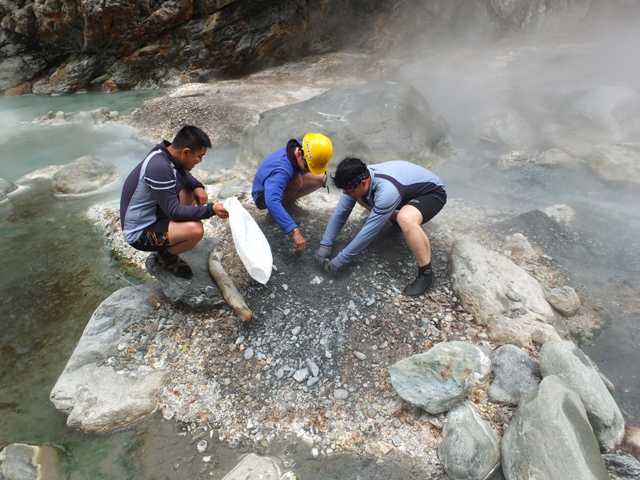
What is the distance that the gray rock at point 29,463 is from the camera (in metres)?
2.40

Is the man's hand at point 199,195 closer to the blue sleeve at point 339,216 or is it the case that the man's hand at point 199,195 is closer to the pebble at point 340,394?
the blue sleeve at point 339,216

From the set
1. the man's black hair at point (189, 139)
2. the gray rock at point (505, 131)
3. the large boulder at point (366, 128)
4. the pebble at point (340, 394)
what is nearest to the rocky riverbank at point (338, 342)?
the pebble at point (340, 394)

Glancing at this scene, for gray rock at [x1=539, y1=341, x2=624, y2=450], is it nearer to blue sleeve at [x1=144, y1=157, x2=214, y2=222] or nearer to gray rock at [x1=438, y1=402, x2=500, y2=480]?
gray rock at [x1=438, y1=402, x2=500, y2=480]

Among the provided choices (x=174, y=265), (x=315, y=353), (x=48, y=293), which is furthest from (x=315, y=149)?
(x=48, y=293)

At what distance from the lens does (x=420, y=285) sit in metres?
3.32

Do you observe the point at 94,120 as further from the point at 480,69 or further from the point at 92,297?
the point at 480,69

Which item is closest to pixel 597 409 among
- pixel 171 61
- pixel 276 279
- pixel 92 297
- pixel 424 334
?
pixel 424 334

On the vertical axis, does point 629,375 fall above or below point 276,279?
below

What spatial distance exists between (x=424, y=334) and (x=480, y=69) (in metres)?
10.1

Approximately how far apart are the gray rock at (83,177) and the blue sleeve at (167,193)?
3.70 meters

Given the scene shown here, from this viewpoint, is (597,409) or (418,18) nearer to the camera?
(597,409)

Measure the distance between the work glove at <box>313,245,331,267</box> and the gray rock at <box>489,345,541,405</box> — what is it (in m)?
1.57

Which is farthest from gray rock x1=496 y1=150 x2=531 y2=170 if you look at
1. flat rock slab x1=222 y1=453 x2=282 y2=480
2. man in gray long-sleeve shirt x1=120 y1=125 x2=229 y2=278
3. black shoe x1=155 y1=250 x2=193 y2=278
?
flat rock slab x1=222 y1=453 x2=282 y2=480

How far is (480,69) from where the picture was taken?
10750 mm
